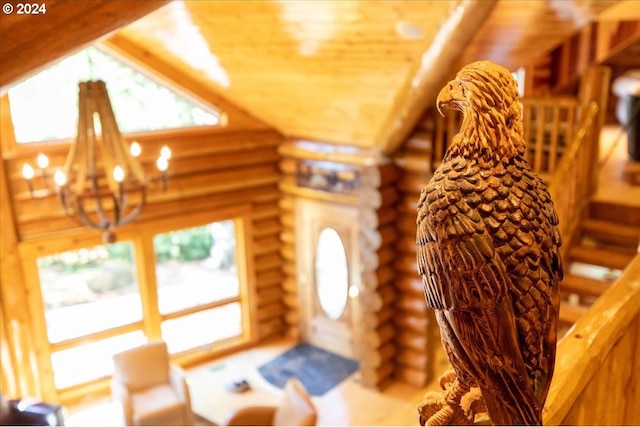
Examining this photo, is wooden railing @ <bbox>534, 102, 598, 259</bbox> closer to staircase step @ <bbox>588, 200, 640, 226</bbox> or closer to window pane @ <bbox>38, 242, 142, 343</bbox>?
staircase step @ <bbox>588, 200, 640, 226</bbox>

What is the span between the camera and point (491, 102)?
116 cm

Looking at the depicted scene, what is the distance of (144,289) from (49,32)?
539 centimetres

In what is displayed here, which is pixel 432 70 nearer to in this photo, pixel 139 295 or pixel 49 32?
pixel 49 32

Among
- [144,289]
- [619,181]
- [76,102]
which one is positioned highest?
[76,102]

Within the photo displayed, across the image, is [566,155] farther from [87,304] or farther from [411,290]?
[87,304]

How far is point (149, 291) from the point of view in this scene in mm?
6594

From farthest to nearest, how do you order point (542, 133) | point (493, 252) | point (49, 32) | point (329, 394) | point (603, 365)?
point (329, 394) → point (542, 133) → point (603, 365) → point (49, 32) → point (493, 252)

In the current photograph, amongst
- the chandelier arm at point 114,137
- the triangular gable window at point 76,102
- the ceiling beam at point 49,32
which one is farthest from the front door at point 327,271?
the ceiling beam at point 49,32

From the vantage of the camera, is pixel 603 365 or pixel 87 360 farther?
pixel 87 360

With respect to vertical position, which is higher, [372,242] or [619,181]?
[619,181]

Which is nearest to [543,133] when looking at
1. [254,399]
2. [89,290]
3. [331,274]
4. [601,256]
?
[601,256]

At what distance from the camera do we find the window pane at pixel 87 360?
20.5 feet

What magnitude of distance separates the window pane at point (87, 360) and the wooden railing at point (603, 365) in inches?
211

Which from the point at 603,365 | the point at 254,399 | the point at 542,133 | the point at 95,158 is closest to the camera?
the point at 603,365
